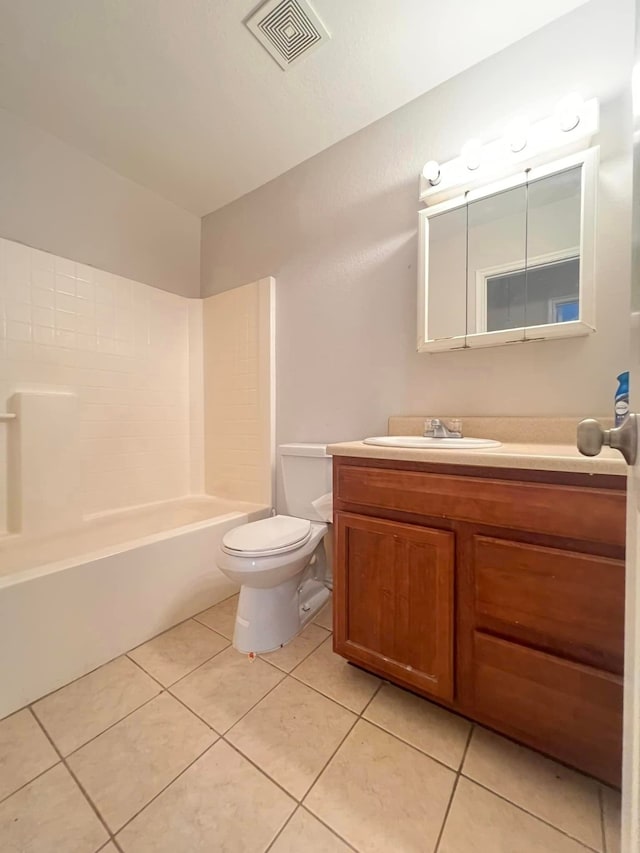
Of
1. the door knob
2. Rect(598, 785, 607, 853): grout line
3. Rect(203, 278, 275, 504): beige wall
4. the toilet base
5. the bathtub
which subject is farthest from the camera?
Rect(203, 278, 275, 504): beige wall

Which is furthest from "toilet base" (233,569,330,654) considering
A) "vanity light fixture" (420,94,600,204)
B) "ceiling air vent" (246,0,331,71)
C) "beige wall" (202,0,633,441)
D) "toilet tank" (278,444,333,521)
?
"ceiling air vent" (246,0,331,71)

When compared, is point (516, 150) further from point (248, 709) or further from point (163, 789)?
point (163, 789)

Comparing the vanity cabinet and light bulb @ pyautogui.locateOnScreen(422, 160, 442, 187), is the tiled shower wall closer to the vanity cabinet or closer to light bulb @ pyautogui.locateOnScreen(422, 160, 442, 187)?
the vanity cabinet

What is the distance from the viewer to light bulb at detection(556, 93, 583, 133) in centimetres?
112

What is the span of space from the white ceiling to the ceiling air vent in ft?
0.11

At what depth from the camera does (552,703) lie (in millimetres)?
816

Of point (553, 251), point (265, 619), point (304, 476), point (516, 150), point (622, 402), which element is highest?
point (516, 150)

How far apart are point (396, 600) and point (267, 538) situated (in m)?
0.55

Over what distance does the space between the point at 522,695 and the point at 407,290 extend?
4.91 feet

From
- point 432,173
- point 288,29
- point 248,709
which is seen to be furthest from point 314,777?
point 288,29

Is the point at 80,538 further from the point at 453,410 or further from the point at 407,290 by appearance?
the point at 407,290

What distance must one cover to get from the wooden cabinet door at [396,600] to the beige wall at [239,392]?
978 millimetres

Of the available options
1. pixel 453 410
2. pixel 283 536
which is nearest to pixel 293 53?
pixel 453 410

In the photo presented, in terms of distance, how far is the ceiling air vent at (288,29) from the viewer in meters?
1.18
